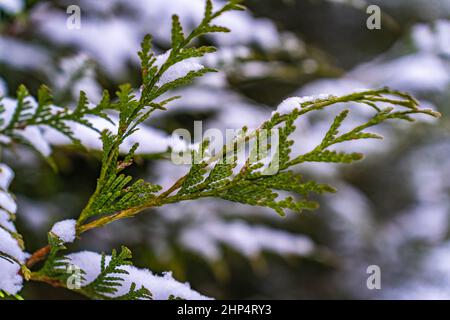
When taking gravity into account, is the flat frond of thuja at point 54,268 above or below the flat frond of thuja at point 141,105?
below

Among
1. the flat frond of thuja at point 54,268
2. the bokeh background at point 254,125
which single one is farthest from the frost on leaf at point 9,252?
the bokeh background at point 254,125

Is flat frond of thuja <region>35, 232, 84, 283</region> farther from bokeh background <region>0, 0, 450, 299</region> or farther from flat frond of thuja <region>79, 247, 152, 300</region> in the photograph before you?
bokeh background <region>0, 0, 450, 299</region>

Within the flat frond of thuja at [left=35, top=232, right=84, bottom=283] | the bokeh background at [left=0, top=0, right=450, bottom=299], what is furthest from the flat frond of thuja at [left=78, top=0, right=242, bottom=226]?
the bokeh background at [left=0, top=0, right=450, bottom=299]

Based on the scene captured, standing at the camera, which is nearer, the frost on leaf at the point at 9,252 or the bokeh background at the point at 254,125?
→ the frost on leaf at the point at 9,252

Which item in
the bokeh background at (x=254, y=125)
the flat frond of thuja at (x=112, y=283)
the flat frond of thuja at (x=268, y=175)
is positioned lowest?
the flat frond of thuja at (x=112, y=283)

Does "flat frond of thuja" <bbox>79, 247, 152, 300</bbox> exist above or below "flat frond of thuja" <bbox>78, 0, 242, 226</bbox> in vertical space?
below

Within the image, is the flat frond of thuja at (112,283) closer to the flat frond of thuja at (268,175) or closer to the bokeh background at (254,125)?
the flat frond of thuja at (268,175)

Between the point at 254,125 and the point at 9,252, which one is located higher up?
the point at 254,125

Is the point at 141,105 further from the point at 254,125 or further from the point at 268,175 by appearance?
the point at 254,125

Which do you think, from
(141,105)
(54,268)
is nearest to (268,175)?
(141,105)
